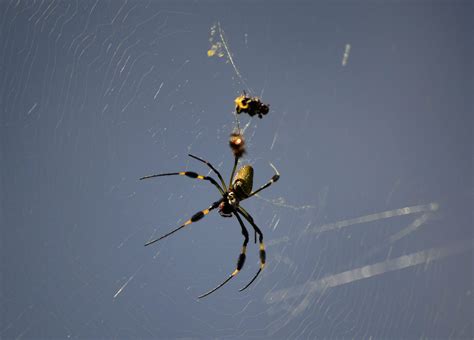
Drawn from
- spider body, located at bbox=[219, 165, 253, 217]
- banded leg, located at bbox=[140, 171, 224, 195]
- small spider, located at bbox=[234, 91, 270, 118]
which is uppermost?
small spider, located at bbox=[234, 91, 270, 118]

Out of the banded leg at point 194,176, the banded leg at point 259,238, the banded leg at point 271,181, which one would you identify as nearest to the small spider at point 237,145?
the banded leg at point 194,176

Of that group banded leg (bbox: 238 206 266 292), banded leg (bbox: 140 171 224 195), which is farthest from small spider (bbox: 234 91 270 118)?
banded leg (bbox: 238 206 266 292)

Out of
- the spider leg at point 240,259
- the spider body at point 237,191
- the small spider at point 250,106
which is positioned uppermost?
the small spider at point 250,106

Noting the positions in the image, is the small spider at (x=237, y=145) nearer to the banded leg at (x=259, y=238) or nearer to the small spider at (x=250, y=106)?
the small spider at (x=250, y=106)

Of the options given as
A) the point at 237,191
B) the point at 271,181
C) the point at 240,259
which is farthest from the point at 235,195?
the point at 240,259

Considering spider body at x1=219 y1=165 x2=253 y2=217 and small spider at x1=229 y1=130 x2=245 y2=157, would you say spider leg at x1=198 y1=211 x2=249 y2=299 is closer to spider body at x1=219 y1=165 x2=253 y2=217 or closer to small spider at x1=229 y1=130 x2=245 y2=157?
spider body at x1=219 y1=165 x2=253 y2=217

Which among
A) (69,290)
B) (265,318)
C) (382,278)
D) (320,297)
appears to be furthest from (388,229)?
(69,290)

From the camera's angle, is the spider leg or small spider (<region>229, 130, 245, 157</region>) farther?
the spider leg
